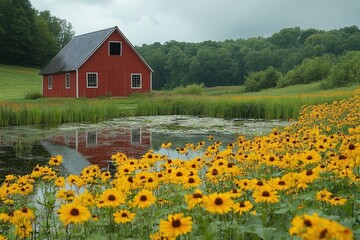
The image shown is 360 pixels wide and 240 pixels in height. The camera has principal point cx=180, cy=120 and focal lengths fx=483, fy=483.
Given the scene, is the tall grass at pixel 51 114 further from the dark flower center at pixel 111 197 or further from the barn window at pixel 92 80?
the dark flower center at pixel 111 197

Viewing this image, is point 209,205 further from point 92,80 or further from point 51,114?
point 92,80

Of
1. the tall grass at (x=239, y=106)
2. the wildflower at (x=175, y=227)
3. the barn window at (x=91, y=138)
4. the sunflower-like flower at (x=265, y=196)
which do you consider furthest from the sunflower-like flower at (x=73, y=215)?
the tall grass at (x=239, y=106)

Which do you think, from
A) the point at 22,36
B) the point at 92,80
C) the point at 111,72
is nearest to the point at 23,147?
the point at 92,80

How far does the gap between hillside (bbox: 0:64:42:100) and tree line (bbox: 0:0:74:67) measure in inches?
91.6

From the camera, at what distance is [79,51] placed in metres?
33.0

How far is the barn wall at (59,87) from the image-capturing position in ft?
101

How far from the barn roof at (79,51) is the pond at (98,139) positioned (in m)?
12.3

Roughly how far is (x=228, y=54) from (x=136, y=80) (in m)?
51.7

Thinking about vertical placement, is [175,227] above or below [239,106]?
above

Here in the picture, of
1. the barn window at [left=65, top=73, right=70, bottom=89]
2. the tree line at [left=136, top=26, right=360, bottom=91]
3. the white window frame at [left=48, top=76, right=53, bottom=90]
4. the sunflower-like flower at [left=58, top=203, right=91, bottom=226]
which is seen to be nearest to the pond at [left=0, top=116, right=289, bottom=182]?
the sunflower-like flower at [left=58, top=203, right=91, bottom=226]

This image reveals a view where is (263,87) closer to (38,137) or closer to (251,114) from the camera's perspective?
(251,114)

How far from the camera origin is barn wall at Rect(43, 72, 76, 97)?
3088 cm

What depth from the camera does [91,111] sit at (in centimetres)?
2045

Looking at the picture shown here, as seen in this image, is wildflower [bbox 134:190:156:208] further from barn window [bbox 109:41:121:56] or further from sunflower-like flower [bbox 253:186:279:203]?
barn window [bbox 109:41:121:56]
